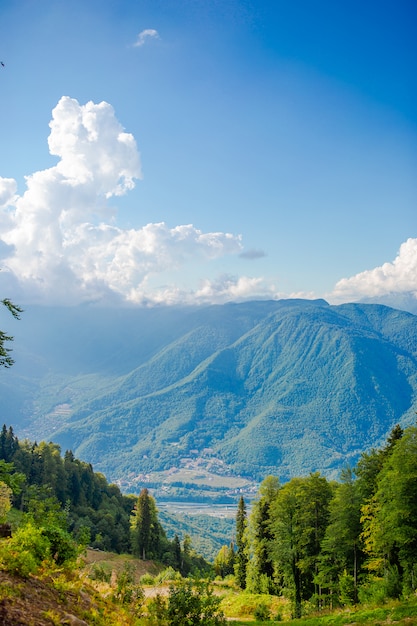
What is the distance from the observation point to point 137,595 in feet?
53.7

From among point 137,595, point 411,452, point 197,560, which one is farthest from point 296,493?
point 197,560

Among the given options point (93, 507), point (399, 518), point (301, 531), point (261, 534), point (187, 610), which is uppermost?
point (399, 518)

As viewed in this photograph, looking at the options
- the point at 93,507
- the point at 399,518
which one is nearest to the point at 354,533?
the point at 399,518

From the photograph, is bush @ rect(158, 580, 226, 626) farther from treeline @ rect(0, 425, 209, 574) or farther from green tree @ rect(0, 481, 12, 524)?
treeline @ rect(0, 425, 209, 574)

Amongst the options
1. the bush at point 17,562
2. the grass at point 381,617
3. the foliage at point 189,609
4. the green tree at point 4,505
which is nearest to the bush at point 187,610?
the foliage at point 189,609

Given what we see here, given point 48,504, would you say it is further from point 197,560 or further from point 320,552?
point 197,560

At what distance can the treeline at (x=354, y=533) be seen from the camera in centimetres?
3038

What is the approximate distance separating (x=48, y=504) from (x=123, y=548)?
8594cm

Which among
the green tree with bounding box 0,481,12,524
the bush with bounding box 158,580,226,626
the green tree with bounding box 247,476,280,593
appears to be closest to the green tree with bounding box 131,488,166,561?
the green tree with bounding box 247,476,280,593

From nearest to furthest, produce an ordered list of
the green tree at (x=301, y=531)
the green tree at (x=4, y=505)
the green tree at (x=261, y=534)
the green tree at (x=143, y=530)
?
the green tree at (x=4, y=505) < the green tree at (x=301, y=531) < the green tree at (x=261, y=534) < the green tree at (x=143, y=530)

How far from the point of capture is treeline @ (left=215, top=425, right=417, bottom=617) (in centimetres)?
3038

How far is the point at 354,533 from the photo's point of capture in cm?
3706

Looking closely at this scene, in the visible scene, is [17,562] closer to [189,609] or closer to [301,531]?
[189,609]

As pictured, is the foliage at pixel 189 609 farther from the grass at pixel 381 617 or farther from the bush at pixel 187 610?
the grass at pixel 381 617
